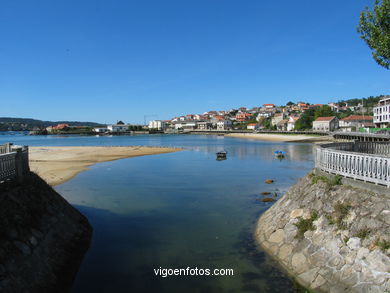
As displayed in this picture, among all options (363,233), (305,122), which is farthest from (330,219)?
(305,122)

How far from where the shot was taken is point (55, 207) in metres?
15.0

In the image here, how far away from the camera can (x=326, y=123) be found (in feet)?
483

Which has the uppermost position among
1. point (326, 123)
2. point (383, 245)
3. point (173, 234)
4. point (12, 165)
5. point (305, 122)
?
point (305, 122)

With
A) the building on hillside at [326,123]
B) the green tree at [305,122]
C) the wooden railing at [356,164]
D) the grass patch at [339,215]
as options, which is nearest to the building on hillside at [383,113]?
the building on hillside at [326,123]

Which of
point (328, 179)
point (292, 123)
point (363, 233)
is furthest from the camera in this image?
point (292, 123)

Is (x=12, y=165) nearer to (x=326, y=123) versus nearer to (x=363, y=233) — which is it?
(x=363, y=233)

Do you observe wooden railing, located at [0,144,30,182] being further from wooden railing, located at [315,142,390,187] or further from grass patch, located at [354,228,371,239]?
wooden railing, located at [315,142,390,187]

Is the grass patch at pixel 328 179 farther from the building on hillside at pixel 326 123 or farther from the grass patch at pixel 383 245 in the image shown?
the building on hillside at pixel 326 123

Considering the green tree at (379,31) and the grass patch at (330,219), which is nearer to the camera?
the grass patch at (330,219)

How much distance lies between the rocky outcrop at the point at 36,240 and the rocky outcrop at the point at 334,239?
969 centimetres

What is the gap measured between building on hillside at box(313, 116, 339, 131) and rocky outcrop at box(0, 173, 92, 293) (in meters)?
151

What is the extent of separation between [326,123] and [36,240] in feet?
512

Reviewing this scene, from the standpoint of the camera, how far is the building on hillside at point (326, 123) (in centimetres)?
14575

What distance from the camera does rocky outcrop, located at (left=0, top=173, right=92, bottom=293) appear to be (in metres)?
9.62
